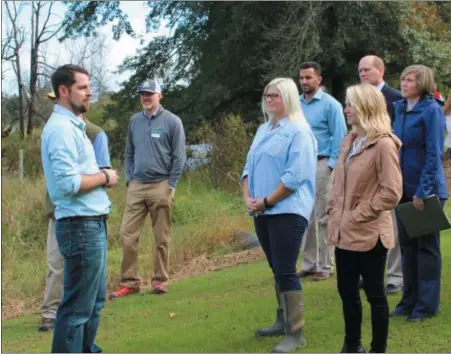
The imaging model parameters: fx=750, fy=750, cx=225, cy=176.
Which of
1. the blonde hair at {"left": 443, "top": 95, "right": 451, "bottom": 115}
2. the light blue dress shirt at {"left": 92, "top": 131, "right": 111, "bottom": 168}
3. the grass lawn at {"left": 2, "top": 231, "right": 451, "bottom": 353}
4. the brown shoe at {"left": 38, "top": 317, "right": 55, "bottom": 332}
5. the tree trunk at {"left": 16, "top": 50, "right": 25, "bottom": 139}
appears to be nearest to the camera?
the grass lawn at {"left": 2, "top": 231, "right": 451, "bottom": 353}

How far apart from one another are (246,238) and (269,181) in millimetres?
6398

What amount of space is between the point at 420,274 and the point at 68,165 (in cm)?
302

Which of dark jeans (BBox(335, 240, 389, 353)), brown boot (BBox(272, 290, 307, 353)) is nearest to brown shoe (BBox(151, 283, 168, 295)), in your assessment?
brown boot (BBox(272, 290, 307, 353))

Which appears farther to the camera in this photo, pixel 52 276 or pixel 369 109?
pixel 52 276

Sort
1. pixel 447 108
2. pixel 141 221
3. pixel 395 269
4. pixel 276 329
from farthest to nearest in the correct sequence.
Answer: pixel 141 221 → pixel 395 269 → pixel 447 108 → pixel 276 329

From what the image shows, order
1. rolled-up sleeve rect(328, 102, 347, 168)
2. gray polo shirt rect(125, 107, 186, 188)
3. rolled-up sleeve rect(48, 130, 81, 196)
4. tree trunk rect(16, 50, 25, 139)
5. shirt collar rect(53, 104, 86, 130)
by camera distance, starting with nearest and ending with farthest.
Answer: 1. rolled-up sleeve rect(48, 130, 81, 196)
2. shirt collar rect(53, 104, 86, 130)
3. rolled-up sleeve rect(328, 102, 347, 168)
4. gray polo shirt rect(125, 107, 186, 188)
5. tree trunk rect(16, 50, 25, 139)

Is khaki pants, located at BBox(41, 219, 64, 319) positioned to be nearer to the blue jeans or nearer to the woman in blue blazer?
the blue jeans

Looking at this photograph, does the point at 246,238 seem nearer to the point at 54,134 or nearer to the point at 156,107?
the point at 156,107

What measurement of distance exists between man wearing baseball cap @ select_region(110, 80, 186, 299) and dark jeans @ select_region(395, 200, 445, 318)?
10.0ft

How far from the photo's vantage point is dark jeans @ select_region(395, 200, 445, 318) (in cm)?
605

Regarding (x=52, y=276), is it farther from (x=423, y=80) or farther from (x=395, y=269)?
(x=423, y=80)

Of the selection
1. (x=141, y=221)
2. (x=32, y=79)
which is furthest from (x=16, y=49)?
(x=141, y=221)

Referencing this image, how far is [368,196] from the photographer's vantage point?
5.06 m

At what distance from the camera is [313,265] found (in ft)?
26.3
